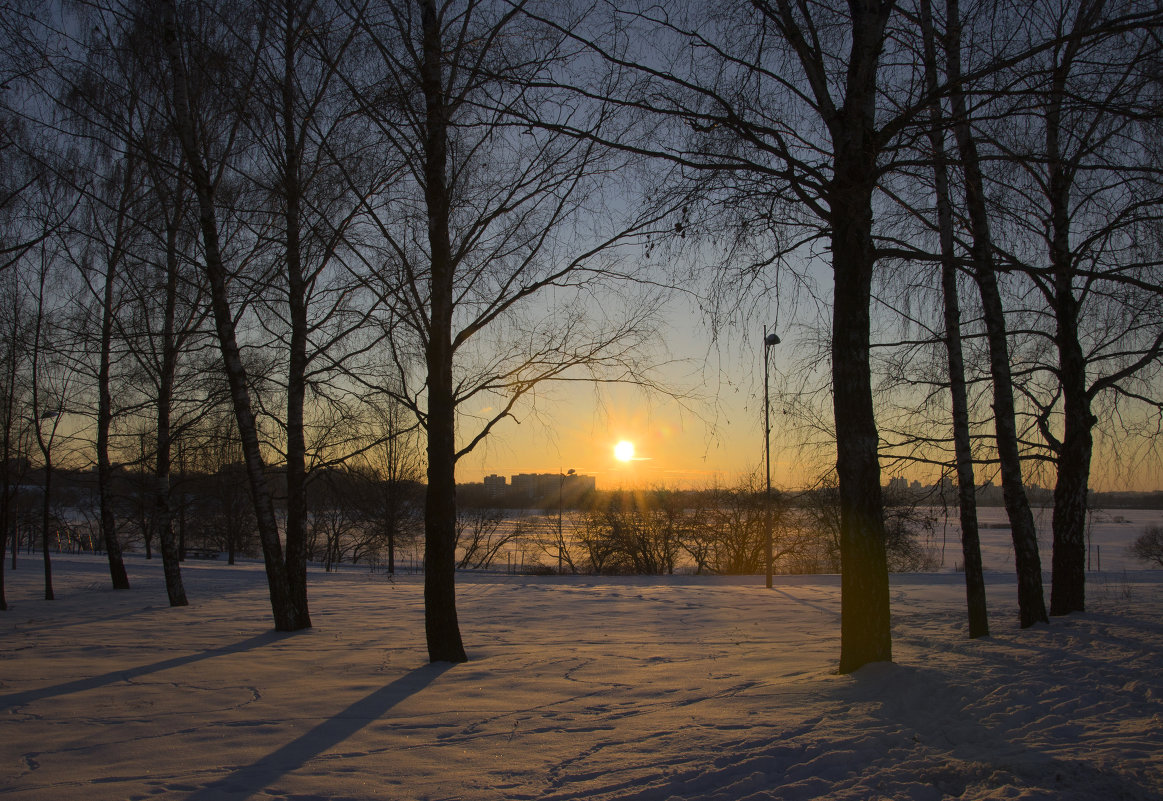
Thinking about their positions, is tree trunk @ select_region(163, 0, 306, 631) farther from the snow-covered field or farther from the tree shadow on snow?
the tree shadow on snow

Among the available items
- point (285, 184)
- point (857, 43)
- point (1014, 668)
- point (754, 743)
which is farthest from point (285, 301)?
point (1014, 668)

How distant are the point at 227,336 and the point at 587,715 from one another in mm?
7205

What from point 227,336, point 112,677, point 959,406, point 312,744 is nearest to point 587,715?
point 312,744

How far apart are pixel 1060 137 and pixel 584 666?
357 inches

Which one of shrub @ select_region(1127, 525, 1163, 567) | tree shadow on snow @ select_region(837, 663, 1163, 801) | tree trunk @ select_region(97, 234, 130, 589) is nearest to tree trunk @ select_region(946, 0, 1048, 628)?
tree shadow on snow @ select_region(837, 663, 1163, 801)

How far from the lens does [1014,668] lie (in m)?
5.58

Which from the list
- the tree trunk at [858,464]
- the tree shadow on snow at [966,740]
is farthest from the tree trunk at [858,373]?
the tree shadow on snow at [966,740]

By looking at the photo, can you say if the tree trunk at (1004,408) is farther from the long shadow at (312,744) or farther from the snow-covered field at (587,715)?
the long shadow at (312,744)

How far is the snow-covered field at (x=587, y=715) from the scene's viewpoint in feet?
11.2

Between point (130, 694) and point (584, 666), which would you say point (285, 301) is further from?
point (584, 666)

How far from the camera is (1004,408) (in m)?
8.24

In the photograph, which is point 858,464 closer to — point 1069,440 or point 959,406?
point 959,406

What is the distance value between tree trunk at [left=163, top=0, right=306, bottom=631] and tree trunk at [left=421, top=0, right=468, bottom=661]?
340 centimetres

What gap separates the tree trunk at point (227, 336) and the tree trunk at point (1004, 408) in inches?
376
